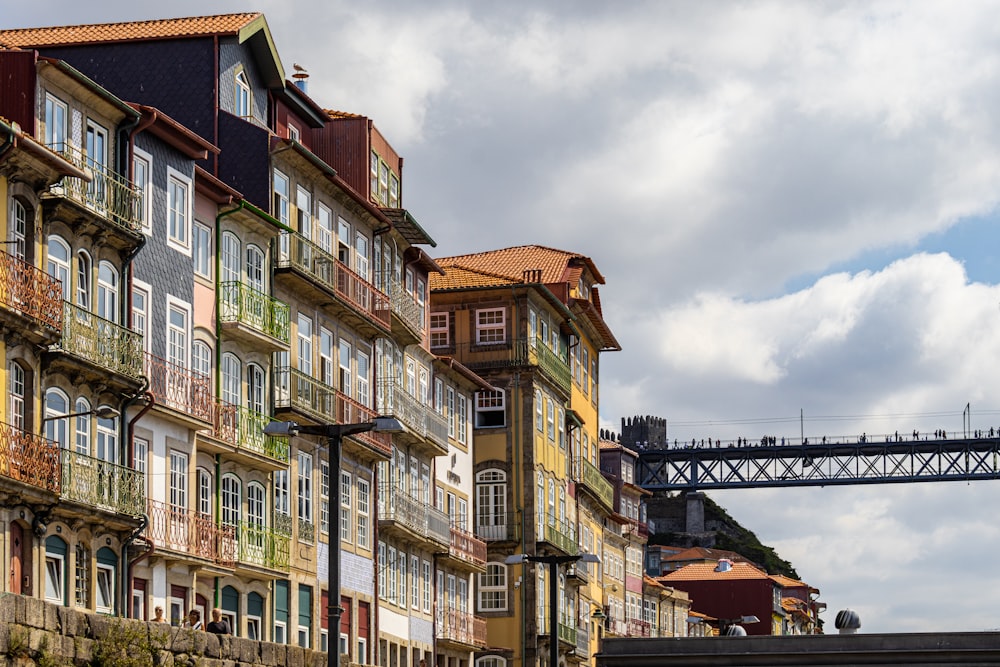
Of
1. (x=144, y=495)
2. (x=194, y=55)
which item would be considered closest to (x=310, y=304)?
(x=194, y=55)

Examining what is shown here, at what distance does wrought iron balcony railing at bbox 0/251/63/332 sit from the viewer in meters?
40.2

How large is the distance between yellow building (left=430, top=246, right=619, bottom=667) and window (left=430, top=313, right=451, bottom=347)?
40 mm

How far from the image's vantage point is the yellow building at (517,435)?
268 ft

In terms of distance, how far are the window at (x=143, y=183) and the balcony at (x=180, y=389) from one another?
9.87 feet

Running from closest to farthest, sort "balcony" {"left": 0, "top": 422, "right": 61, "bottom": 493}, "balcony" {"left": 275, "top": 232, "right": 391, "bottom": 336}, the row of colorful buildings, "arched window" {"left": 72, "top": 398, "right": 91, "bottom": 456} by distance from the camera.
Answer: "balcony" {"left": 0, "top": 422, "right": 61, "bottom": 493}
the row of colorful buildings
"arched window" {"left": 72, "top": 398, "right": 91, "bottom": 456}
"balcony" {"left": 275, "top": 232, "right": 391, "bottom": 336}

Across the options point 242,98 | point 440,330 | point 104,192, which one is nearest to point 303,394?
point 242,98

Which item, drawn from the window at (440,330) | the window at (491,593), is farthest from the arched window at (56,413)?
the window at (440,330)

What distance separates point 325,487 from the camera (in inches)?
2370

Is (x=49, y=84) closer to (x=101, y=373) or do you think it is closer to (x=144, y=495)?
(x=101, y=373)

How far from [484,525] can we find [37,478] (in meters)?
43.3

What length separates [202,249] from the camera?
2014 inches

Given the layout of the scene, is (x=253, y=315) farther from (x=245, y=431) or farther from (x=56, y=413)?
(x=56, y=413)

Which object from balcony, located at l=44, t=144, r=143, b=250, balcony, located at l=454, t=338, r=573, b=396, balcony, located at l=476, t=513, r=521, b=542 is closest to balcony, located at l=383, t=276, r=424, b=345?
balcony, located at l=454, t=338, r=573, b=396

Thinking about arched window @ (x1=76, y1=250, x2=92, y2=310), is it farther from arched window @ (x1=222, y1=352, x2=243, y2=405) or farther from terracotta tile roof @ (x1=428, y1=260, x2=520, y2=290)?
terracotta tile roof @ (x1=428, y1=260, x2=520, y2=290)
